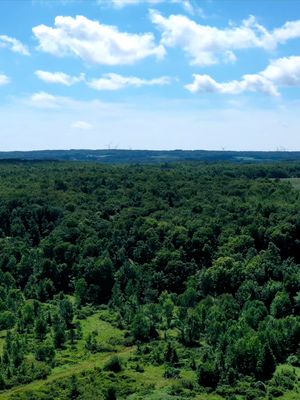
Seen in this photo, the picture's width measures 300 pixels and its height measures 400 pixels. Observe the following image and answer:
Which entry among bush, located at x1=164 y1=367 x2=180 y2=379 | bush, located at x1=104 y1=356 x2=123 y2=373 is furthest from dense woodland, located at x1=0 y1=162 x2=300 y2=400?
bush, located at x1=164 y1=367 x2=180 y2=379

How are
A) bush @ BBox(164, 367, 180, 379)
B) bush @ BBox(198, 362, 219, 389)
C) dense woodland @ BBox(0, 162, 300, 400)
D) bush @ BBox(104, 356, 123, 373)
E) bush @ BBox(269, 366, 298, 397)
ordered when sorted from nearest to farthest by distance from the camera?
bush @ BBox(269, 366, 298, 397) < bush @ BBox(198, 362, 219, 389) < dense woodland @ BBox(0, 162, 300, 400) < bush @ BBox(164, 367, 180, 379) < bush @ BBox(104, 356, 123, 373)

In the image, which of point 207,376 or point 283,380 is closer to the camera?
point 283,380

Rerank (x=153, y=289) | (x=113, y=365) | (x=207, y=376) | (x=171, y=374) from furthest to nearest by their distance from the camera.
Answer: (x=153, y=289), (x=113, y=365), (x=171, y=374), (x=207, y=376)

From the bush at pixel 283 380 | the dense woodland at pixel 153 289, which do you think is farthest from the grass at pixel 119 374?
the bush at pixel 283 380

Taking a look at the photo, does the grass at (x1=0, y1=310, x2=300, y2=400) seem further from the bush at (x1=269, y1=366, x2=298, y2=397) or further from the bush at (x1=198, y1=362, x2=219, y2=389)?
the bush at (x1=198, y1=362, x2=219, y2=389)

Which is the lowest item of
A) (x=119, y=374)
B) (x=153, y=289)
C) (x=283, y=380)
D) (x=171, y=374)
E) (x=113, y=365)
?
(x=119, y=374)

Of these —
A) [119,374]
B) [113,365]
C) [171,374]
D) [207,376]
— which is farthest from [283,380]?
[113,365]

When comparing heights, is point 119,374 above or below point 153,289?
below

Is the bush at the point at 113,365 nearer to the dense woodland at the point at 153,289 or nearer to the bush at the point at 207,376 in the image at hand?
the dense woodland at the point at 153,289

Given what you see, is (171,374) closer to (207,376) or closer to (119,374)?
(207,376)
